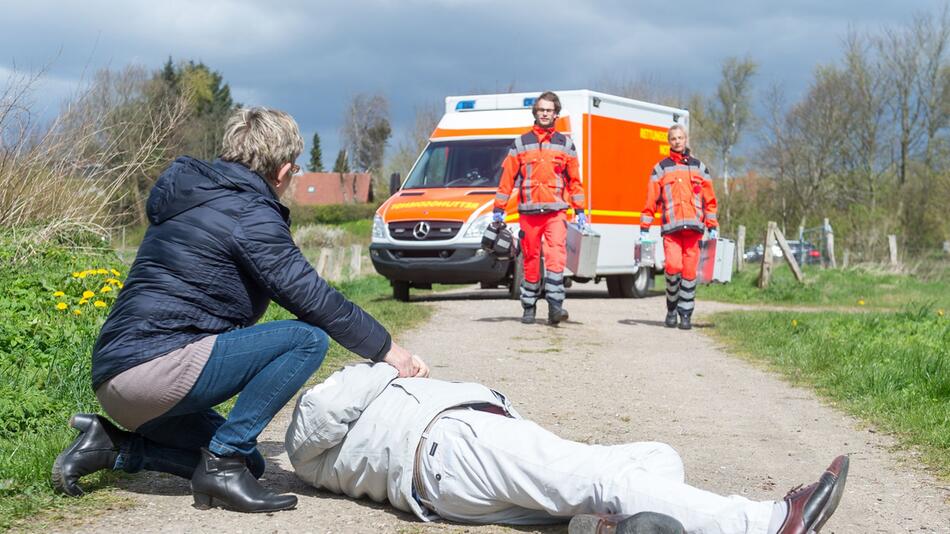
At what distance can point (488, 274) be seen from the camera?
48.9 ft

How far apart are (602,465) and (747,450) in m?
2.13

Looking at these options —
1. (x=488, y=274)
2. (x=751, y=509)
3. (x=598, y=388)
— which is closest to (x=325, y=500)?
(x=751, y=509)

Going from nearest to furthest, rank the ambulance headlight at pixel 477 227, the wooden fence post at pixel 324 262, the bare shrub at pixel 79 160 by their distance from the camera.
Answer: the bare shrub at pixel 79 160
the ambulance headlight at pixel 477 227
the wooden fence post at pixel 324 262

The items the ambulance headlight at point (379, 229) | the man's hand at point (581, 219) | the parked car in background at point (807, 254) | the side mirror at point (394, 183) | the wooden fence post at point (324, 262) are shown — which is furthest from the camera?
the parked car in background at point (807, 254)

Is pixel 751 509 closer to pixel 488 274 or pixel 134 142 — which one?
pixel 134 142

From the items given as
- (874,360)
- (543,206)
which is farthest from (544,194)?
(874,360)

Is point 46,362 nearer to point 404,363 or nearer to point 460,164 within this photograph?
point 404,363

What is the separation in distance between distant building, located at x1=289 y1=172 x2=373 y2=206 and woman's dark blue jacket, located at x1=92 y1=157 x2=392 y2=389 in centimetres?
8783

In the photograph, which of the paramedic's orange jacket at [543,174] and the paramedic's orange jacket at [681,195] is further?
the paramedic's orange jacket at [681,195]

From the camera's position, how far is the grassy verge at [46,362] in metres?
4.15

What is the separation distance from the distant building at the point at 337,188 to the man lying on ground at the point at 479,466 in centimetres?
8791

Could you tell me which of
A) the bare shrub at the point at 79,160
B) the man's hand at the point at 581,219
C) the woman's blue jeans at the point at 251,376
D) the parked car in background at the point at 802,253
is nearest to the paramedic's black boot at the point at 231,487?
the woman's blue jeans at the point at 251,376

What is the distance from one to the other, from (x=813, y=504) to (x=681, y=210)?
8380mm

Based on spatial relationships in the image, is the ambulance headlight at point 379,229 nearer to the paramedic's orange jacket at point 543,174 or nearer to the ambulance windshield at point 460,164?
the ambulance windshield at point 460,164
